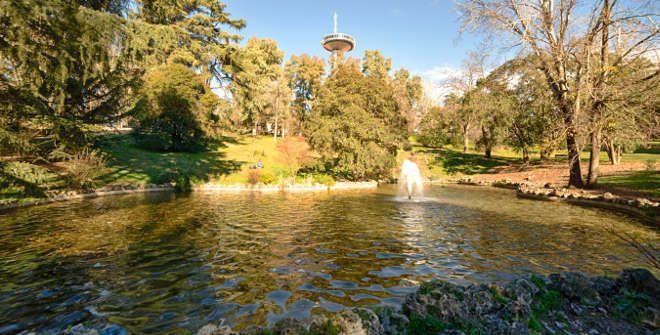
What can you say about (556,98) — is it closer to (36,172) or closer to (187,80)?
(36,172)

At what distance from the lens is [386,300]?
5.83 m

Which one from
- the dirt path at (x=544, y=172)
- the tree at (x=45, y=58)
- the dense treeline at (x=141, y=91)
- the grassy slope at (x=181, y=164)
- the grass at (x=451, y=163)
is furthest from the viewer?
the grass at (x=451, y=163)

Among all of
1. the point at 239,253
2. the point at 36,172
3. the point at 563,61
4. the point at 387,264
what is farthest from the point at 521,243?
the point at 36,172

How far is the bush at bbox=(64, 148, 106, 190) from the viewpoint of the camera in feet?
59.6

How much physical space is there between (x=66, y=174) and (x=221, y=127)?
2407 centimetres

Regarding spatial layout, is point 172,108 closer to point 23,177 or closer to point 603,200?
point 23,177

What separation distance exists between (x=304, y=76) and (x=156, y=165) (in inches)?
1716

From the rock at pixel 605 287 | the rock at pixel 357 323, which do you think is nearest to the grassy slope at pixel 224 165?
the rock at pixel 357 323

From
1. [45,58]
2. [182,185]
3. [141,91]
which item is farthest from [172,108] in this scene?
[45,58]

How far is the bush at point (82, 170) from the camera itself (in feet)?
59.6

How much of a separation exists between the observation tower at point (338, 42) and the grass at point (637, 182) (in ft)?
230

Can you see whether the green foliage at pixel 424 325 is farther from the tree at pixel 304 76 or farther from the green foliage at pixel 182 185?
the tree at pixel 304 76

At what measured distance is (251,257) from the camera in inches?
327

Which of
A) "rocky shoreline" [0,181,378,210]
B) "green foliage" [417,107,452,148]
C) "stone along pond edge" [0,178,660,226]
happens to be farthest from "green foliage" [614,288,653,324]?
"green foliage" [417,107,452,148]
